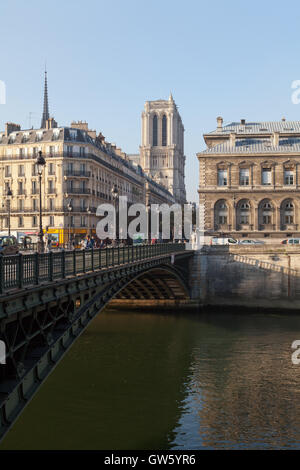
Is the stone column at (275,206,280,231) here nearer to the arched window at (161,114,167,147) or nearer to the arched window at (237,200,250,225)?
the arched window at (237,200,250,225)

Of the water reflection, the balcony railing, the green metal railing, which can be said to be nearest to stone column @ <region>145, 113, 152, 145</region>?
the balcony railing

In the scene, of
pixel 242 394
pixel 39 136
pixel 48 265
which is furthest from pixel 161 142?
pixel 48 265

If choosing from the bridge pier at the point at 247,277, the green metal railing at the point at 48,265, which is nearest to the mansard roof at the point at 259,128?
the bridge pier at the point at 247,277

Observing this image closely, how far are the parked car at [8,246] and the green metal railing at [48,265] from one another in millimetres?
5812

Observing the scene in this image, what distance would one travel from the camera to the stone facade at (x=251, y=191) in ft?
217

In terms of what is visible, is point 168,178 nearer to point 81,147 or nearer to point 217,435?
point 81,147

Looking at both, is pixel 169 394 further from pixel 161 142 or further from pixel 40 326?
pixel 161 142

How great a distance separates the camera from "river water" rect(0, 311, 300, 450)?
20.5 m

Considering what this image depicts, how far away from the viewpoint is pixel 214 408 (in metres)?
24.5

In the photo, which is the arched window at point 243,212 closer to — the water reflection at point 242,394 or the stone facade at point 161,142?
the water reflection at point 242,394

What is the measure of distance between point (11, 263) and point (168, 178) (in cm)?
17608

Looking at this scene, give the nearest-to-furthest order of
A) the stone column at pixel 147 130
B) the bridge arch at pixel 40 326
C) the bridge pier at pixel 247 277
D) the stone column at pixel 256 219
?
1. the bridge arch at pixel 40 326
2. the bridge pier at pixel 247 277
3. the stone column at pixel 256 219
4. the stone column at pixel 147 130

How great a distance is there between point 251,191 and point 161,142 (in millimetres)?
126580
